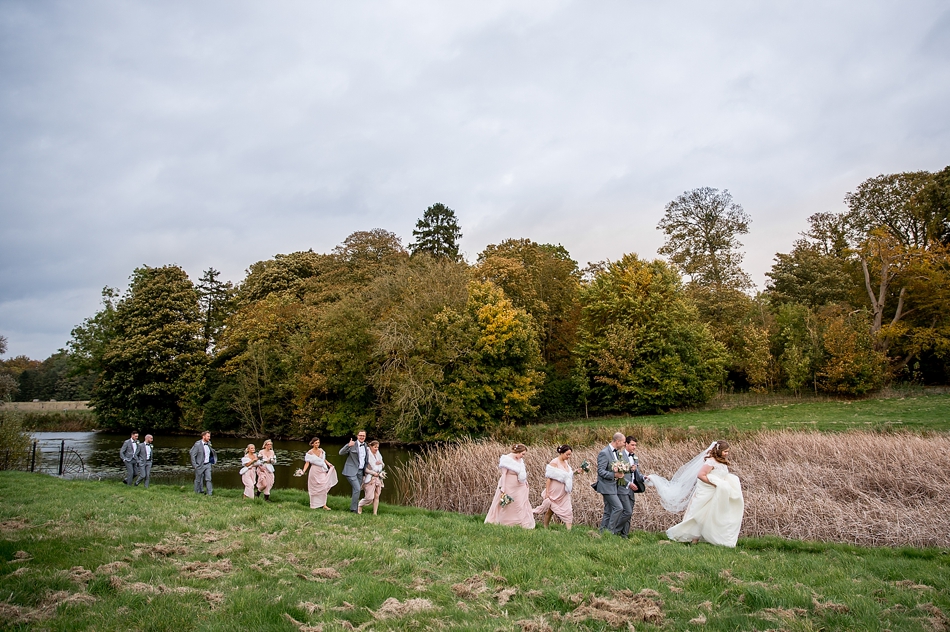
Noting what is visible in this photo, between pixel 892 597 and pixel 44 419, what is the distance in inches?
2633

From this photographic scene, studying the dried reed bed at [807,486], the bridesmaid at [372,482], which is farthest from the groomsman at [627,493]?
the bridesmaid at [372,482]

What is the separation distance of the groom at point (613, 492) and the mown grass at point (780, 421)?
10.9 metres

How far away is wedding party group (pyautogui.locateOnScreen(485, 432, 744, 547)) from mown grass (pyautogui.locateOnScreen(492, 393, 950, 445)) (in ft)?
35.1

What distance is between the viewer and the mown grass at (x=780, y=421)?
76.6ft

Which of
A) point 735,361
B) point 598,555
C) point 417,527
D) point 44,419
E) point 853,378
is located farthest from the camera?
point 44,419

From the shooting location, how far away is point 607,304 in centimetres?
3962

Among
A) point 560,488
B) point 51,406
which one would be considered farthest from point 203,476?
point 51,406

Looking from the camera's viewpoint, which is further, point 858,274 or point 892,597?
point 858,274

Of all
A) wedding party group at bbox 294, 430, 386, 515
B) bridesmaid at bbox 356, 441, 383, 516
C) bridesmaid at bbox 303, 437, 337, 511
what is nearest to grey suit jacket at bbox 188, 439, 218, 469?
bridesmaid at bbox 303, 437, 337, 511

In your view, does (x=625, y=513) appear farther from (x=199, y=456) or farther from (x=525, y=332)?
(x=525, y=332)

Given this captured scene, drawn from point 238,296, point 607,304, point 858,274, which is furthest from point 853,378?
point 238,296

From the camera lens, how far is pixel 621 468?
34.4 ft

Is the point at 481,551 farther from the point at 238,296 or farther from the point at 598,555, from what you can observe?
the point at 238,296

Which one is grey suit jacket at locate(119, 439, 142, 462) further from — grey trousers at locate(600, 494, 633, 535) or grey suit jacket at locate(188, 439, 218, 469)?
grey trousers at locate(600, 494, 633, 535)
